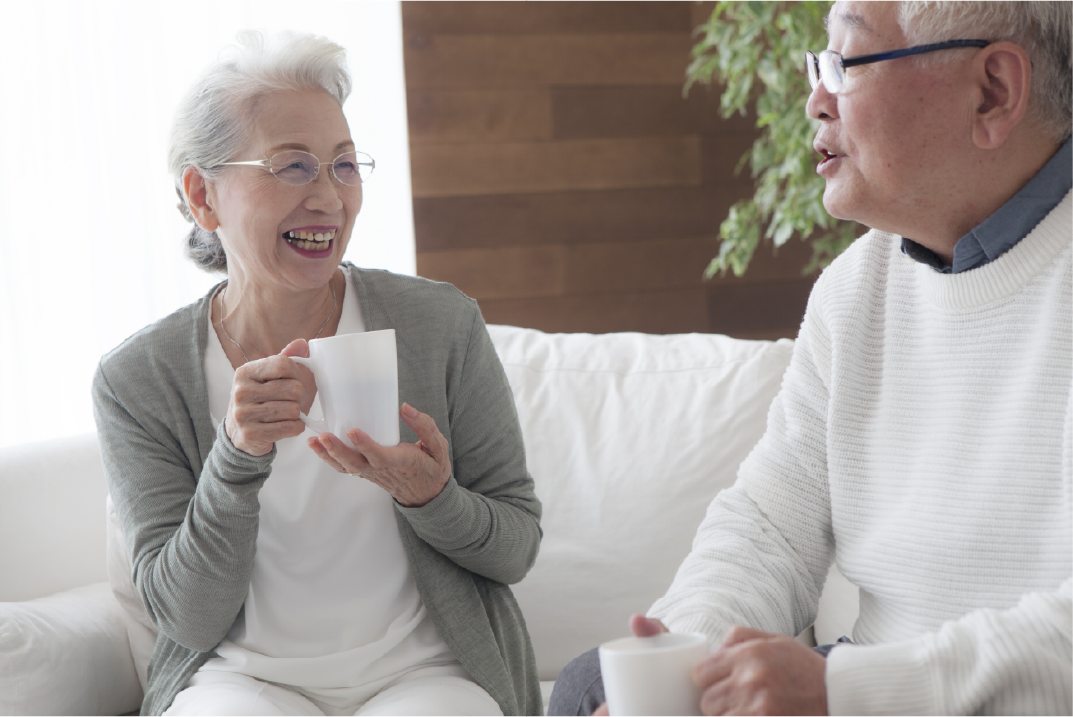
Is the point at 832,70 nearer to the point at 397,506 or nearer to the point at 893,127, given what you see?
the point at 893,127

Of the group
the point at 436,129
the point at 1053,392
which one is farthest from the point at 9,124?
the point at 1053,392

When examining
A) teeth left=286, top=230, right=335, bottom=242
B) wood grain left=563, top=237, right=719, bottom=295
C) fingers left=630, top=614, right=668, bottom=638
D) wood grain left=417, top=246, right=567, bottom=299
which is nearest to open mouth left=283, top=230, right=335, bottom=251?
teeth left=286, top=230, right=335, bottom=242

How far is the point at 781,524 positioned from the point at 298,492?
674mm

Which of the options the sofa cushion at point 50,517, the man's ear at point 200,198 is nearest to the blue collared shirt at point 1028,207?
the man's ear at point 200,198

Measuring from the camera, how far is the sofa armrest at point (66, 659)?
1.42 m

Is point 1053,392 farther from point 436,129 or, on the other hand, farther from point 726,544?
point 436,129

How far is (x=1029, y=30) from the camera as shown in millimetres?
1066

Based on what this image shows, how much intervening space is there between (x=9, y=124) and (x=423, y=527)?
200 cm

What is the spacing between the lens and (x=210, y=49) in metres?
2.87

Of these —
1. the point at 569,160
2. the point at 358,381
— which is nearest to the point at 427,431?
the point at 358,381

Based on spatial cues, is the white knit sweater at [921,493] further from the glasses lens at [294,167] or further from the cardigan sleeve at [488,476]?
the glasses lens at [294,167]

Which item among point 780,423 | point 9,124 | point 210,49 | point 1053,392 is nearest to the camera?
point 1053,392

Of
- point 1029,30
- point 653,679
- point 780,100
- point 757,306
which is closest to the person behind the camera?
point 653,679

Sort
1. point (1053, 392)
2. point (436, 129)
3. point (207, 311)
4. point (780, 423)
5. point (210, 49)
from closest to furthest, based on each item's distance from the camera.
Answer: point (1053, 392) → point (780, 423) → point (207, 311) → point (210, 49) → point (436, 129)
